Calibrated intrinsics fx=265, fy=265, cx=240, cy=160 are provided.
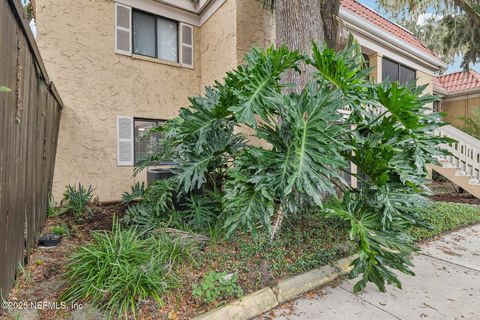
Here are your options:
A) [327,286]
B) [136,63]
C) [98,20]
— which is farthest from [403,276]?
[98,20]

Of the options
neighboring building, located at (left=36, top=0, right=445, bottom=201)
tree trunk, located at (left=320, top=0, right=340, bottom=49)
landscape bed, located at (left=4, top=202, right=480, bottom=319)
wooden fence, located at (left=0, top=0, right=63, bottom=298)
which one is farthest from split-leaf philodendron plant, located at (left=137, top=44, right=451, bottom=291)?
neighboring building, located at (left=36, top=0, right=445, bottom=201)

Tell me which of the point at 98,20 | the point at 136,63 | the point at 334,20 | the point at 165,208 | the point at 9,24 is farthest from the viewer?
the point at 136,63

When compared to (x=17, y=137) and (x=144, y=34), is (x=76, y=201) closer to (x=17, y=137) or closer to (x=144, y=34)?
(x=17, y=137)

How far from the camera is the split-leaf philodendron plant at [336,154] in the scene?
245cm

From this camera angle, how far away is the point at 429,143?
2912 mm

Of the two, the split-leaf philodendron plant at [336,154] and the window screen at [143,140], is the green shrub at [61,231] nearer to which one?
the split-leaf philodendron plant at [336,154]

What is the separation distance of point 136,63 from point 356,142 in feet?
18.5

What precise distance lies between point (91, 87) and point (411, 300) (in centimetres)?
672

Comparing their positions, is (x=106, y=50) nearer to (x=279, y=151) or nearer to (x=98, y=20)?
(x=98, y=20)

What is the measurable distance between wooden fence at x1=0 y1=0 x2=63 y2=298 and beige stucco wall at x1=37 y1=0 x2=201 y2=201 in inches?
113

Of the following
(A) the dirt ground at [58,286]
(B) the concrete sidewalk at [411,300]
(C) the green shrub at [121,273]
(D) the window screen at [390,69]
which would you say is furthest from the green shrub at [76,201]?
(D) the window screen at [390,69]

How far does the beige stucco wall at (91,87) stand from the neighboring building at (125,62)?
19 millimetres

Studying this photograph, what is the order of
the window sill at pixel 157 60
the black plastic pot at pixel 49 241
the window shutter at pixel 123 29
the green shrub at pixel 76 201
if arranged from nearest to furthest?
the black plastic pot at pixel 49 241 → the green shrub at pixel 76 201 → the window shutter at pixel 123 29 → the window sill at pixel 157 60

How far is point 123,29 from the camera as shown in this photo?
6.23 metres
